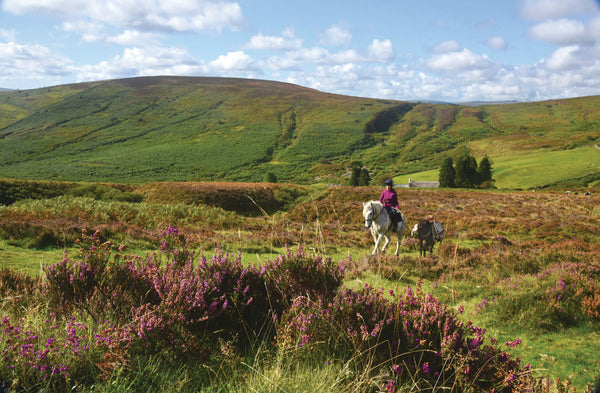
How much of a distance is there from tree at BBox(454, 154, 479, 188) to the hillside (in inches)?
288

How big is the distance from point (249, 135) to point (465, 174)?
277 ft

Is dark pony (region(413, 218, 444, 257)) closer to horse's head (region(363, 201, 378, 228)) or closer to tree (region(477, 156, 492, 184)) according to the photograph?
horse's head (region(363, 201, 378, 228))

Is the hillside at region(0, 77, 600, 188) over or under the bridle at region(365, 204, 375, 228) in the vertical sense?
over

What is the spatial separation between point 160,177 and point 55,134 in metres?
61.8

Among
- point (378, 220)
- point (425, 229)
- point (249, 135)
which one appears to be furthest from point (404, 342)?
point (249, 135)

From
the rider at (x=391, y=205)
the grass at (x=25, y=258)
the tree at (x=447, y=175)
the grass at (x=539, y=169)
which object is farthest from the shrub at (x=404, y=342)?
the grass at (x=539, y=169)

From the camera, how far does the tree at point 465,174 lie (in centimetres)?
8238

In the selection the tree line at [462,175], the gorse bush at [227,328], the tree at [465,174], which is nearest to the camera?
the gorse bush at [227,328]

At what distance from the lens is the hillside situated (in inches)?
3930

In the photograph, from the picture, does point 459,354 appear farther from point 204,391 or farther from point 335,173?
point 335,173

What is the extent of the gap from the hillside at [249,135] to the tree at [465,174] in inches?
288

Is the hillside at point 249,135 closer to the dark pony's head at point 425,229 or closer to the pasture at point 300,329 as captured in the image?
the dark pony's head at point 425,229

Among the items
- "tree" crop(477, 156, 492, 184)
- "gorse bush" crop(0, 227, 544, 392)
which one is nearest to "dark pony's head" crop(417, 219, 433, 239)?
"gorse bush" crop(0, 227, 544, 392)

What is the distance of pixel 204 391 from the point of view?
9.29ft
